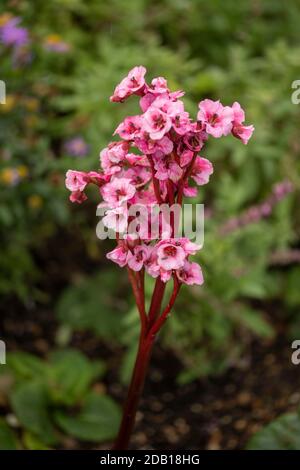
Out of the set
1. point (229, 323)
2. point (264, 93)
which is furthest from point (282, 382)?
point (264, 93)

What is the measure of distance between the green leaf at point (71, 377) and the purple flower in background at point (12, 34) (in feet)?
3.82

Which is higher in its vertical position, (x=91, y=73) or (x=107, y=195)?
(x=91, y=73)

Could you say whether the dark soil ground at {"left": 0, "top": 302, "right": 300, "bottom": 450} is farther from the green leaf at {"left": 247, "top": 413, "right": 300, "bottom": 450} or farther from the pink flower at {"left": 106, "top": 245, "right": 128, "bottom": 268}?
the pink flower at {"left": 106, "top": 245, "right": 128, "bottom": 268}

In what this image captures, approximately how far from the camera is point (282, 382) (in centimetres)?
245

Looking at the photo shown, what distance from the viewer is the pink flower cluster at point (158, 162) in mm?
1343

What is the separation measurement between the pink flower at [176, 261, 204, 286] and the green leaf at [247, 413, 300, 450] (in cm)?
70

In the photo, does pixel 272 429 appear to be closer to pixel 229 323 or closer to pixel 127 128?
pixel 229 323

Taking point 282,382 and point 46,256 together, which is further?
point 46,256

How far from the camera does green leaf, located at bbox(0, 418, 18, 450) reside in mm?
1901

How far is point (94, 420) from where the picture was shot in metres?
2.21

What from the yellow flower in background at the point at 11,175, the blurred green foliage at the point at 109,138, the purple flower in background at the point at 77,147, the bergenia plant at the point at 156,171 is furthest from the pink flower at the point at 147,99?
the purple flower in background at the point at 77,147

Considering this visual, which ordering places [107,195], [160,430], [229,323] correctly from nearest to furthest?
[107,195], [160,430], [229,323]

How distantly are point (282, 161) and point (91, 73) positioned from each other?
89 cm

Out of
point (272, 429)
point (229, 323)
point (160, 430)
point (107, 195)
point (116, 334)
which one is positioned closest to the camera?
point (107, 195)
